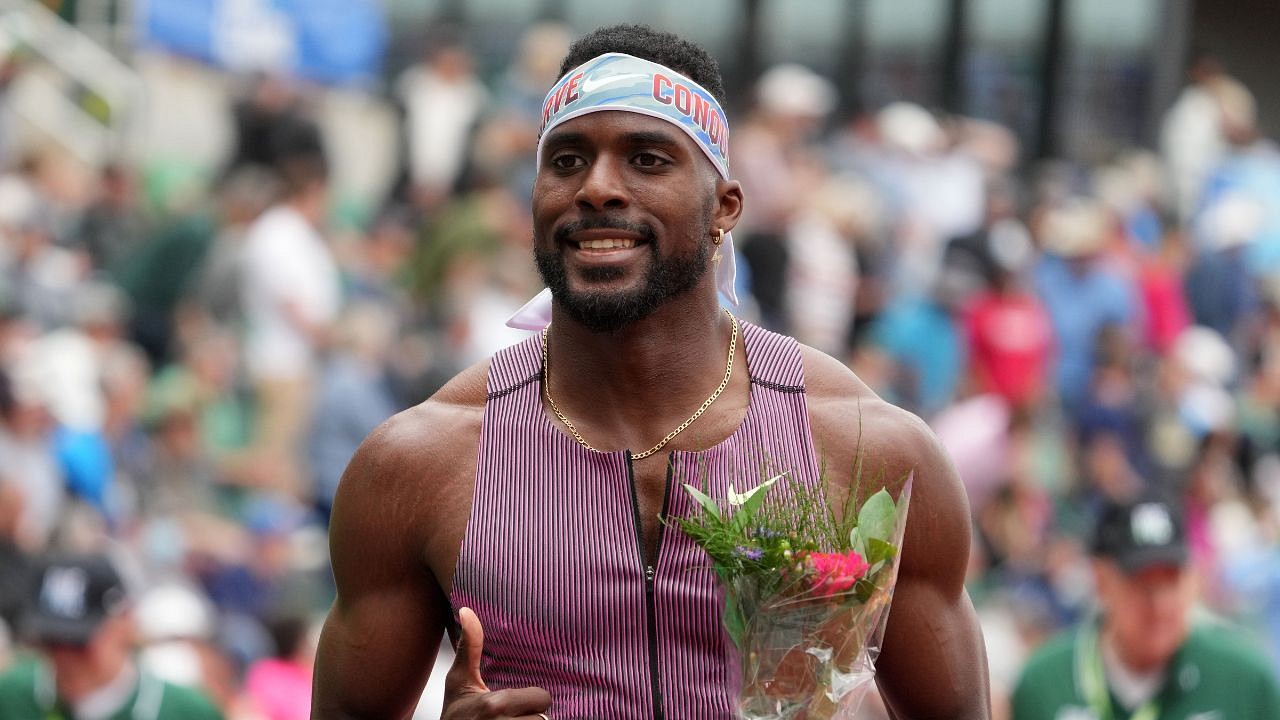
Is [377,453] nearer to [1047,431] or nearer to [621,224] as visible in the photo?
[621,224]

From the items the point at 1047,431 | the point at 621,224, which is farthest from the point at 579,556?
the point at 1047,431

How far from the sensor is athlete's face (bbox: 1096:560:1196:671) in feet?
21.4

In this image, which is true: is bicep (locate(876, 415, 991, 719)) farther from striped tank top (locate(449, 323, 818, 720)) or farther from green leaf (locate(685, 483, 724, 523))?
green leaf (locate(685, 483, 724, 523))

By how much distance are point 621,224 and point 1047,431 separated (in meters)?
9.02

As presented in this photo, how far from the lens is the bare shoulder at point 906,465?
4.08m

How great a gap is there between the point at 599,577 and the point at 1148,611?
3.10 metres

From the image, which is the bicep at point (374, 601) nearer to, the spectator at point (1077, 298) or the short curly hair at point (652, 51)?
the short curly hair at point (652, 51)

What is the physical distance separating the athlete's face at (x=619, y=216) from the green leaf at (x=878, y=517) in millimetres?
635

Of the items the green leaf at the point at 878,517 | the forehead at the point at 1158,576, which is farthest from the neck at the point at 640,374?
the forehead at the point at 1158,576

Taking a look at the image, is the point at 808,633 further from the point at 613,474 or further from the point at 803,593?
the point at 613,474

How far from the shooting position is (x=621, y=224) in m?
3.99

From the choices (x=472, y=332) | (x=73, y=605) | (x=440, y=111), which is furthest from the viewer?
(x=440, y=111)

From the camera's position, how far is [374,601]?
13.6 feet

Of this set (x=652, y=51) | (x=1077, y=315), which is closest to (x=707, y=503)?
(x=652, y=51)
